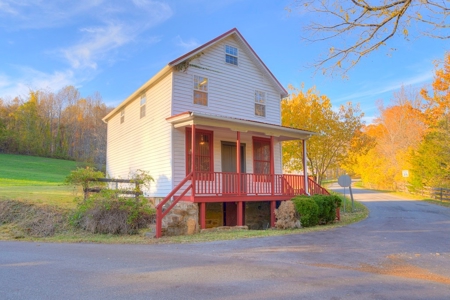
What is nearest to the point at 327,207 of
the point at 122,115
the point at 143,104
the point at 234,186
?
the point at 234,186

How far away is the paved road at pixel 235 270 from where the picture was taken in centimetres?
461

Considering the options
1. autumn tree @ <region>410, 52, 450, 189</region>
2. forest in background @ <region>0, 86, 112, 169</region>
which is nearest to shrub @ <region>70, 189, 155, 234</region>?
autumn tree @ <region>410, 52, 450, 189</region>

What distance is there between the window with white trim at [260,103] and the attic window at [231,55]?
6.38ft

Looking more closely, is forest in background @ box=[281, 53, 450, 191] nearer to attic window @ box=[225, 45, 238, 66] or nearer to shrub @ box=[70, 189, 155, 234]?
attic window @ box=[225, 45, 238, 66]

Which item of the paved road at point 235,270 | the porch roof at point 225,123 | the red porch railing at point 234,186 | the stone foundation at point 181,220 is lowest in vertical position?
the paved road at point 235,270

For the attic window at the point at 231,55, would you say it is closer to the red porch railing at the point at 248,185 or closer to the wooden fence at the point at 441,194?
the red porch railing at the point at 248,185

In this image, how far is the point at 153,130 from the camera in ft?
46.6

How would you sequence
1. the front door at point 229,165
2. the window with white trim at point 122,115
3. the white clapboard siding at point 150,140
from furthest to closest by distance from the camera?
1. the window with white trim at point 122,115
2. the front door at point 229,165
3. the white clapboard siding at point 150,140

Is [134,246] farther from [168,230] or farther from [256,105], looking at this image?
[256,105]

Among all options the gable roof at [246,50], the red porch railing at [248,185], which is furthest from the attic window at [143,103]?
the red porch railing at [248,185]

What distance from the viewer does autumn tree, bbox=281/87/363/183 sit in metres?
20.4

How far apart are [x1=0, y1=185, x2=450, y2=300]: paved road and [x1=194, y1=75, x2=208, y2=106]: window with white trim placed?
271 inches

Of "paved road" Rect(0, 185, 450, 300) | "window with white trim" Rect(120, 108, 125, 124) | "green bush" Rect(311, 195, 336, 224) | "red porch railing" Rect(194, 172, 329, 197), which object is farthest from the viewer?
"window with white trim" Rect(120, 108, 125, 124)

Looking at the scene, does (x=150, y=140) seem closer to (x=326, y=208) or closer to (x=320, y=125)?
(x=326, y=208)
